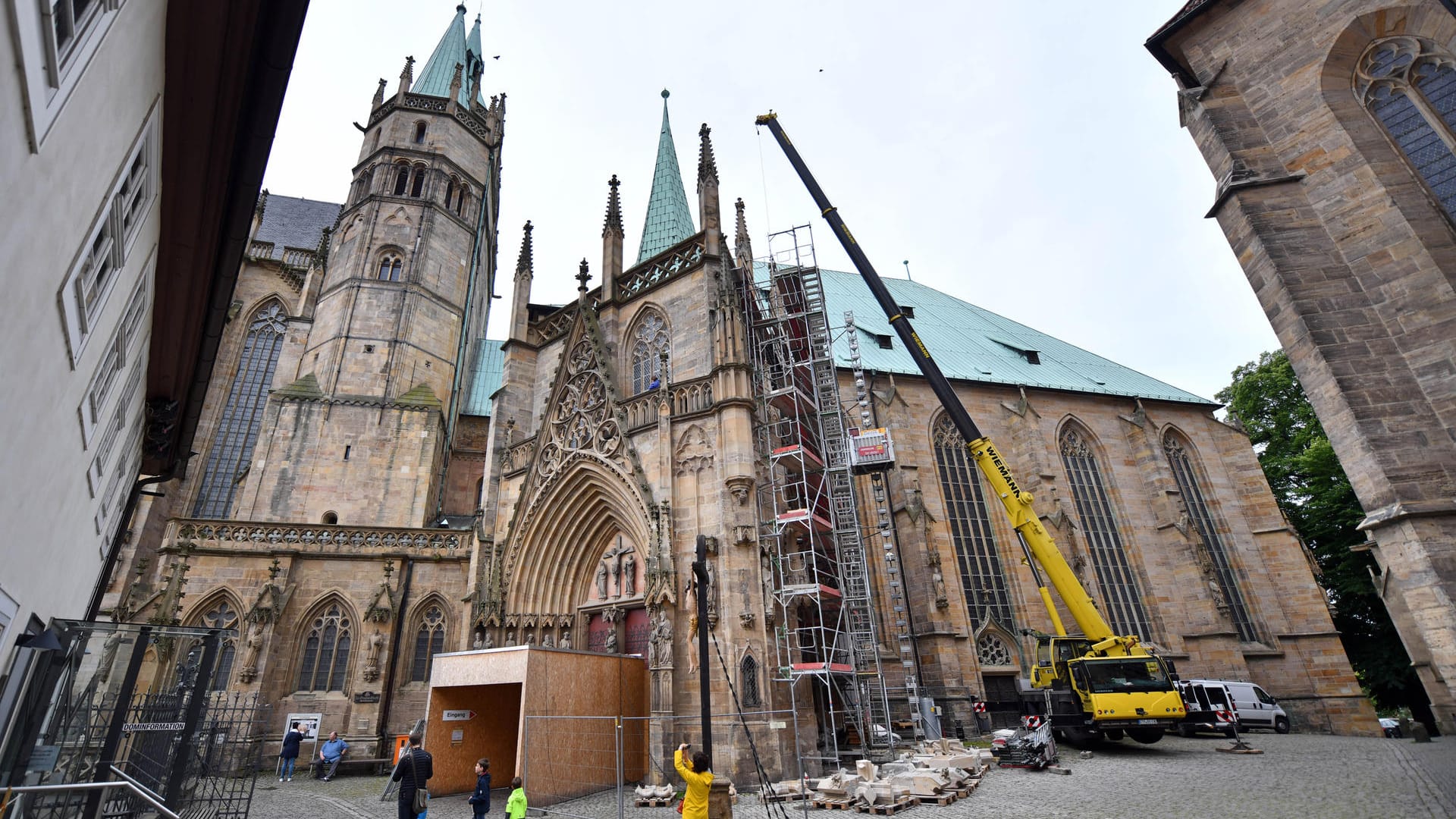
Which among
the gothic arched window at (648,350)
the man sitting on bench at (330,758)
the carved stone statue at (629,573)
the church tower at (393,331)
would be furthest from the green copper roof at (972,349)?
the man sitting on bench at (330,758)

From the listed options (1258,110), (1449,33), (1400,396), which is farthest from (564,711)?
(1449,33)

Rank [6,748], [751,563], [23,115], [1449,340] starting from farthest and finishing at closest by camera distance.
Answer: [751,563] → [1449,340] → [6,748] → [23,115]

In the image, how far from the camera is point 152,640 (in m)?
5.89

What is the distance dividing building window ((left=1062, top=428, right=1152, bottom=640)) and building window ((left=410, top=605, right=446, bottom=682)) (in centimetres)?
1838

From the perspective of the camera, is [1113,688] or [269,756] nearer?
[1113,688]

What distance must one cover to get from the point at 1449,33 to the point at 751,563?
39.5 ft

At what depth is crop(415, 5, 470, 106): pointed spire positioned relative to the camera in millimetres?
26828

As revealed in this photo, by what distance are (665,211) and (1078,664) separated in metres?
15.8

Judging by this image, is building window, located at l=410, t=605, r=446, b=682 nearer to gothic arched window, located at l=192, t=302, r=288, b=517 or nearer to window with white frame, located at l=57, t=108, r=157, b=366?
gothic arched window, located at l=192, t=302, r=288, b=517

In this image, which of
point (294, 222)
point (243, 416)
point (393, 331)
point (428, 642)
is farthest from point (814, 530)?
point (294, 222)

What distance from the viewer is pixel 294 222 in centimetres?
2969

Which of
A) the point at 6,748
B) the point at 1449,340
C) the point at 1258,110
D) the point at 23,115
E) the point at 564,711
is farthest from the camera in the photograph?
the point at 564,711

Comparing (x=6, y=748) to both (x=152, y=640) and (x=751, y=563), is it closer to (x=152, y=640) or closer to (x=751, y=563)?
(x=152, y=640)

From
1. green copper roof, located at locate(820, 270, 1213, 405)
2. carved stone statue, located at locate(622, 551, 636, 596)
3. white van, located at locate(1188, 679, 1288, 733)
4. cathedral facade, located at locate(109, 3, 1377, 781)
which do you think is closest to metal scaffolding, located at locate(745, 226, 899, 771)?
cathedral facade, located at locate(109, 3, 1377, 781)
